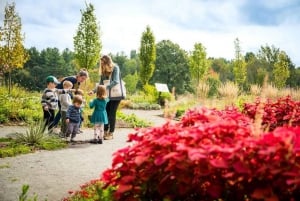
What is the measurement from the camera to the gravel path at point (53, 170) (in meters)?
3.97

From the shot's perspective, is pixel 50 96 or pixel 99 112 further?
pixel 50 96

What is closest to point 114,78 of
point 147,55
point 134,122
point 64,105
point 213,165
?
point 64,105

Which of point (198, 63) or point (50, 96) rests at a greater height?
point (198, 63)

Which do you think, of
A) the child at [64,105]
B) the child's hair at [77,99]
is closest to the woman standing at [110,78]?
the child's hair at [77,99]

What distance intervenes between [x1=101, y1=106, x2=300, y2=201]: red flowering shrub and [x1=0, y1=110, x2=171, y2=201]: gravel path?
213cm

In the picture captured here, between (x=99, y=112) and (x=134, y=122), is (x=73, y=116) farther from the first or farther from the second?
(x=134, y=122)

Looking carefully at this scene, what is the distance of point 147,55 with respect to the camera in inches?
1037

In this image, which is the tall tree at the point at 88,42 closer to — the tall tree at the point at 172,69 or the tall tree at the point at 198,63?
the tall tree at the point at 198,63

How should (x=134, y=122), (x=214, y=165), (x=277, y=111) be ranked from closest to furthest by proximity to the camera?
1. (x=214, y=165)
2. (x=277, y=111)
3. (x=134, y=122)

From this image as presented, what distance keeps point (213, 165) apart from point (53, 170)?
3.82 metres

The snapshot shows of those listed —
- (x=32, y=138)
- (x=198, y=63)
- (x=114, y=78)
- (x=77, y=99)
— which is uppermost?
(x=198, y=63)

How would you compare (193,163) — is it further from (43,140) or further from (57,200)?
(43,140)

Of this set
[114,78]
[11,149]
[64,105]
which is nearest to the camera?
[11,149]

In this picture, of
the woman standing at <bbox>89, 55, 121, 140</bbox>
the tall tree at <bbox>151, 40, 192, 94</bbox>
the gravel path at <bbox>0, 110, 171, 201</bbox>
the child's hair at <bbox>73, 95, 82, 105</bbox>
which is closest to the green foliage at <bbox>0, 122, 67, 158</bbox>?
the gravel path at <bbox>0, 110, 171, 201</bbox>
